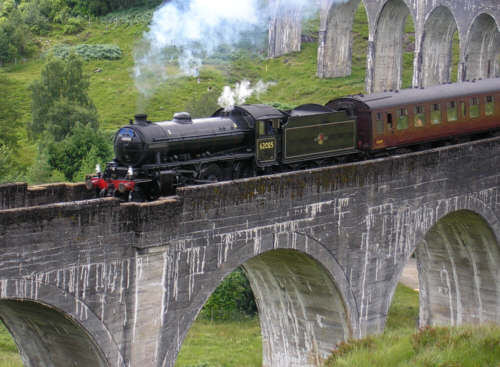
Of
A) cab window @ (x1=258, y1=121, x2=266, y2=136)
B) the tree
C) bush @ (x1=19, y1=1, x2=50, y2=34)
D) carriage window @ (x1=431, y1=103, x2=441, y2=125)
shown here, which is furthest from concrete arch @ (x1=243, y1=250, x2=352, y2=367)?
bush @ (x1=19, y1=1, x2=50, y2=34)

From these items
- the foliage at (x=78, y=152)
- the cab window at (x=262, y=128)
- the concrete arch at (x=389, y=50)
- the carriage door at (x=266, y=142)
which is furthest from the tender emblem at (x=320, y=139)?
the concrete arch at (x=389, y=50)

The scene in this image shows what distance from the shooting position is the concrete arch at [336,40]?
62.2 m

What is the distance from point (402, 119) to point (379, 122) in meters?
1.22

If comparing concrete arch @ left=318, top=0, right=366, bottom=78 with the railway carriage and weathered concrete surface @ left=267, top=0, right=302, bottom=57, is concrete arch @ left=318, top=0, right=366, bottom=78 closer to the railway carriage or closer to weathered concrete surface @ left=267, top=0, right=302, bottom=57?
weathered concrete surface @ left=267, top=0, right=302, bottom=57

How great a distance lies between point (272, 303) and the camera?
2433 centimetres

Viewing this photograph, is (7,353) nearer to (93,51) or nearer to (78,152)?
(78,152)

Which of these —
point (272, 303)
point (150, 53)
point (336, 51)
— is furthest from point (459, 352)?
point (336, 51)

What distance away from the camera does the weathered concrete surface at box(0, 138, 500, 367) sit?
52.6 ft

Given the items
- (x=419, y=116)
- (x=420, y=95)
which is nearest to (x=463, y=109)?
(x=420, y=95)

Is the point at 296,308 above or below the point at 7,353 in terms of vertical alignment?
above

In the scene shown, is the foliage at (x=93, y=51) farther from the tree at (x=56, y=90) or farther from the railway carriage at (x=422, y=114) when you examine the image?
the railway carriage at (x=422, y=114)

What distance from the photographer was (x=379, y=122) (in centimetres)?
2538

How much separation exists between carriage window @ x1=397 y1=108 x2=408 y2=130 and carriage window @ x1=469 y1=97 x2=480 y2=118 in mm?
3631

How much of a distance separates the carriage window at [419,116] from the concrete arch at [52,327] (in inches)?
558
